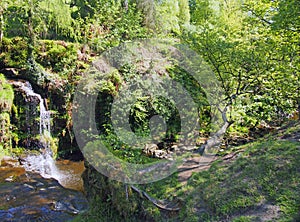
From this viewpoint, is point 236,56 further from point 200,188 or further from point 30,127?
point 30,127

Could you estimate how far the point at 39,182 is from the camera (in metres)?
7.10

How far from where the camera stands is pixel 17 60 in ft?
33.6

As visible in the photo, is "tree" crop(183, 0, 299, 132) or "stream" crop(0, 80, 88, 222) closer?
"stream" crop(0, 80, 88, 222)

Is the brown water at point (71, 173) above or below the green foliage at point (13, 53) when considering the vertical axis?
below

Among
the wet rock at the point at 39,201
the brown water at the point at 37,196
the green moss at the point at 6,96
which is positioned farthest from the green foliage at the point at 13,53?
the wet rock at the point at 39,201

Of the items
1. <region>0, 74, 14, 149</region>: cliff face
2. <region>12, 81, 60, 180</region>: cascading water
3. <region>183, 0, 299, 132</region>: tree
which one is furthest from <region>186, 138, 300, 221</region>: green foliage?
<region>0, 74, 14, 149</region>: cliff face

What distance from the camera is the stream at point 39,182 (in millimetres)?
5453

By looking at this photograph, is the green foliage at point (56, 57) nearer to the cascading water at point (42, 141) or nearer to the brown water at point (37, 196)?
the cascading water at point (42, 141)

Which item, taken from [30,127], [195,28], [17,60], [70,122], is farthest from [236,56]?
[17,60]

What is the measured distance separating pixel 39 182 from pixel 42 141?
8.71 ft

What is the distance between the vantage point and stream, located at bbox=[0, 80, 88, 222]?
5453mm

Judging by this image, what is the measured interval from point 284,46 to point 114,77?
5.14 metres

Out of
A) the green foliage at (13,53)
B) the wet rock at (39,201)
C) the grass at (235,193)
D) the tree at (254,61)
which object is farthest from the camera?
the green foliage at (13,53)

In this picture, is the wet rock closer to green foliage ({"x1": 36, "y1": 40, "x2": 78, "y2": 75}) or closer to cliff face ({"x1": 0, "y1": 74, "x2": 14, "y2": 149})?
cliff face ({"x1": 0, "y1": 74, "x2": 14, "y2": 149})
